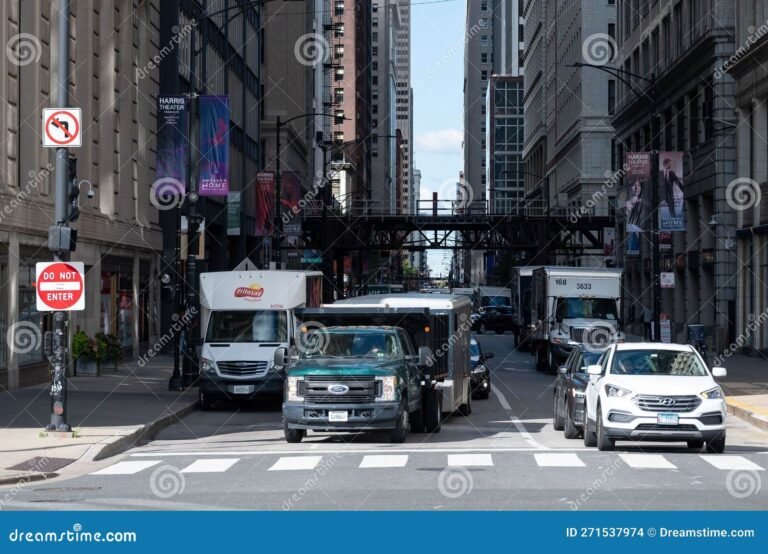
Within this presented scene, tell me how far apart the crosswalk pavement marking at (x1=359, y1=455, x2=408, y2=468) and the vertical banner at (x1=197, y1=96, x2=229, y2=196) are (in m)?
20.4

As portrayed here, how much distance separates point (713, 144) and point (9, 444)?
41.5 m

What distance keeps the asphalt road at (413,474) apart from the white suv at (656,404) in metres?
0.32

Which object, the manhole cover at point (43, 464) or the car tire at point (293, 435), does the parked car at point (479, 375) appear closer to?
the car tire at point (293, 435)

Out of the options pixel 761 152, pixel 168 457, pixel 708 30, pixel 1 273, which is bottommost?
pixel 168 457

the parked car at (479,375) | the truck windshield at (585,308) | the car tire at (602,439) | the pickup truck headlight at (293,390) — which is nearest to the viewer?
the car tire at (602,439)

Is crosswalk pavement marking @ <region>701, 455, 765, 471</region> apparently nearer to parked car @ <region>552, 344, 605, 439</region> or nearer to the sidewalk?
parked car @ <region>552, 344, 605, 439</region>

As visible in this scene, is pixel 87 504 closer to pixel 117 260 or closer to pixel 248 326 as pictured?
pixel 248 326

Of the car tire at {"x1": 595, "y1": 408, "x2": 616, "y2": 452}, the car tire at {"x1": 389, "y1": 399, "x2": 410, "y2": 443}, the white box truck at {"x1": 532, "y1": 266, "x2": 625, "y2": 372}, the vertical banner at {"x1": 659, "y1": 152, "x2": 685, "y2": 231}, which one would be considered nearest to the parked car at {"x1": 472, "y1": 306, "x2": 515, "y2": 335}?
the vertical banner at {"x1": 659, "y1": 152, "x2": 685, "y2": 231}

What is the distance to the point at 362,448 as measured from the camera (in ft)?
66.6

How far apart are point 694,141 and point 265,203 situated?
19.2 m

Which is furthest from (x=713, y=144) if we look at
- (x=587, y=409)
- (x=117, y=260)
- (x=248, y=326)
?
(x=587, y=409)

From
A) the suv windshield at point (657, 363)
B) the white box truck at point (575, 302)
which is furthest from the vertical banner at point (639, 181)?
the suv windshield at point (657, 363)

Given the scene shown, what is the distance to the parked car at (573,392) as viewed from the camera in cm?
2152

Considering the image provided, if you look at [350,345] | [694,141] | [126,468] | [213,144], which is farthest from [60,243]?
[694,141]
